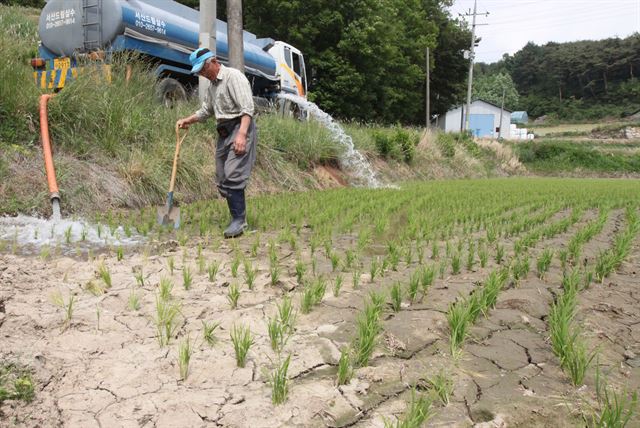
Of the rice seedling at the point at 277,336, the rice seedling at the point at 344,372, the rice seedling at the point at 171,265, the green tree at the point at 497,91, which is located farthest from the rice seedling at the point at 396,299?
the green tree at the point at 497,91

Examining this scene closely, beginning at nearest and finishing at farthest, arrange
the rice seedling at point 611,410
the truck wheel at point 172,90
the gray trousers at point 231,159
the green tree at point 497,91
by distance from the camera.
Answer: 1. the rice seedling at point 611,410
2. the gray trousers at point 231,159
3. the truck wheel at point 172,90
4. the green tree at point 497,91

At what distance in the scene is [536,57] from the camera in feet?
307

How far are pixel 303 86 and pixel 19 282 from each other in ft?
43.7

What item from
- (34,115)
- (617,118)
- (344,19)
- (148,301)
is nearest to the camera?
(148,301)

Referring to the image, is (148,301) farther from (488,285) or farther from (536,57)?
(536,57)

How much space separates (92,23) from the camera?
27.8 ft

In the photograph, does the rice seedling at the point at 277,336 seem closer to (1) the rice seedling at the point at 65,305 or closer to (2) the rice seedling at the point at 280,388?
A: (2) the rice seedling at the point at 280,388

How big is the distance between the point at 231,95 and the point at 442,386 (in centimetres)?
337

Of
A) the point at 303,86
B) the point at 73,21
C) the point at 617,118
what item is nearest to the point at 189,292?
the point at 73,21

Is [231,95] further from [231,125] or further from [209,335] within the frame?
[209,335]

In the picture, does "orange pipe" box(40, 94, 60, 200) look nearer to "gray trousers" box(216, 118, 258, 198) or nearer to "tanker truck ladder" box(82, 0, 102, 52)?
"gray trousers" box(216, 118, 258, 198)

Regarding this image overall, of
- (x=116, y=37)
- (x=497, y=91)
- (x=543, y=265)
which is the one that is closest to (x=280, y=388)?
(x=543, y=265)

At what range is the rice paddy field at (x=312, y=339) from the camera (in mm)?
1605

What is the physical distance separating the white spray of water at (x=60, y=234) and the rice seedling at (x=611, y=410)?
3.35 m
